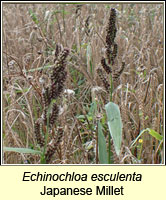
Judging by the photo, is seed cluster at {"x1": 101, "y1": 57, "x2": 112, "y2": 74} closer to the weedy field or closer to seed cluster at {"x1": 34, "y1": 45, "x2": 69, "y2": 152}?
the weedy field

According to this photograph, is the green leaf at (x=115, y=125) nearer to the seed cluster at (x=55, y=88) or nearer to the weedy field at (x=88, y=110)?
the weedy field at (x=88, y=110)

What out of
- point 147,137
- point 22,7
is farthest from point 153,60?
point 22,7

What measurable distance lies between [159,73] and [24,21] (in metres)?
2.04

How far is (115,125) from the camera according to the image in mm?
854

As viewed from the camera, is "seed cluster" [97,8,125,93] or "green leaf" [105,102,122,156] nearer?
"green leaf" [105,102,122,156]

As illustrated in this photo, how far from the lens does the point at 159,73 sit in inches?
81.0

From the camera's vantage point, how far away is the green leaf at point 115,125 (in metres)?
0.81

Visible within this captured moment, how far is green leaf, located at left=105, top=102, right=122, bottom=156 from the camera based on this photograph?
811 millimetres

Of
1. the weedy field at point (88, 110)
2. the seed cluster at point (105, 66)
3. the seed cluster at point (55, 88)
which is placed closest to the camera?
the seed cluster at point (55, 88)

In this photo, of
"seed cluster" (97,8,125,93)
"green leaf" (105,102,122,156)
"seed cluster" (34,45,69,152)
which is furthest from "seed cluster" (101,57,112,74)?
"seed cluster" (34,45,69,152)

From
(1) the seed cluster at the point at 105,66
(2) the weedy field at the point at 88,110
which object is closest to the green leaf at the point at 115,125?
(2) the weedy field at the point at 88,110

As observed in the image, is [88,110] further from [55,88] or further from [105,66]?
[55,88]

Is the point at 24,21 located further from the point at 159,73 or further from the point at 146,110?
the point at 146,110

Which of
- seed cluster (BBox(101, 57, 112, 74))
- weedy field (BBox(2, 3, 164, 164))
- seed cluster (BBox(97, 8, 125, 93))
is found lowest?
weedy field (BBox(2, 3, 164, 164))
